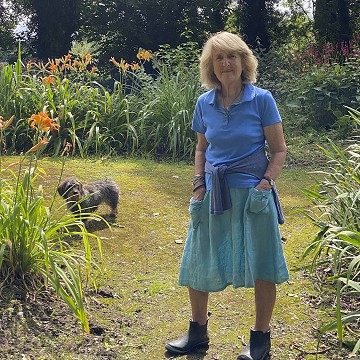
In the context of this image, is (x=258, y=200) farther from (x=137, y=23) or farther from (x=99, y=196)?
(x=137, y=23)

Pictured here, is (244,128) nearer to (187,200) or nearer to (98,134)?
(187,200)

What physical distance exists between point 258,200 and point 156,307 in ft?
4.13

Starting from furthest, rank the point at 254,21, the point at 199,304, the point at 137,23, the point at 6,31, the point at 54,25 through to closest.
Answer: the point at 6,31 < the point at 254,21 < the point at 137,23 < the point at 54,25 < the point at 199,304

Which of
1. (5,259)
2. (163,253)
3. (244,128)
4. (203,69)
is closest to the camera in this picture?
(244,128)

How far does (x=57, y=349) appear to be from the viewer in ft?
9.86

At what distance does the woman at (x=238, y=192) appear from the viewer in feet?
9.39

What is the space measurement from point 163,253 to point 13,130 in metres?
3.96

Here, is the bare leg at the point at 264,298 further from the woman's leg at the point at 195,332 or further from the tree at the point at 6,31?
the tree at the point at 6,31

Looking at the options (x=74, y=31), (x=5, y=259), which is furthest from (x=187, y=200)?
(x=74, y=31)

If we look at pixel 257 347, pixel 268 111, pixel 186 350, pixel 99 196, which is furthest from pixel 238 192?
pixel 99 196

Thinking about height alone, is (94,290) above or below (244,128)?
below

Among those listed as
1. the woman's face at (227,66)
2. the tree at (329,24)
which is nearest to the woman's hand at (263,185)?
the woman's face at (227,66)

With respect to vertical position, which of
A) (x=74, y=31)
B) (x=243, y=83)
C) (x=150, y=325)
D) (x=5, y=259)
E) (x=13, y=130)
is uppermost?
(x=74, y=31)

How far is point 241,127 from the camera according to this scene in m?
2.88
